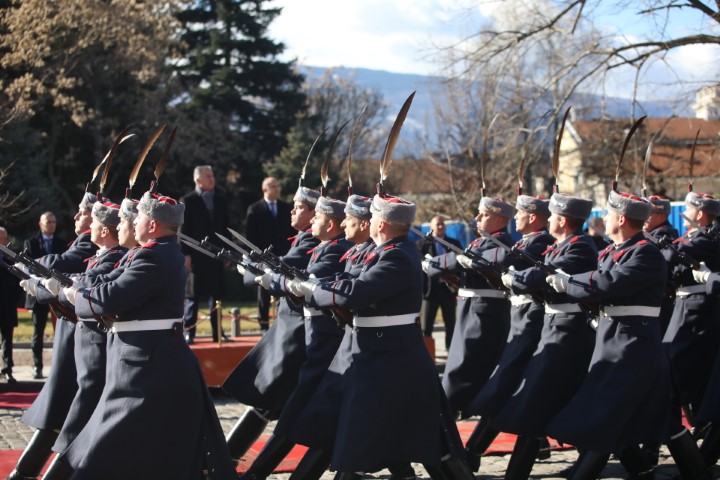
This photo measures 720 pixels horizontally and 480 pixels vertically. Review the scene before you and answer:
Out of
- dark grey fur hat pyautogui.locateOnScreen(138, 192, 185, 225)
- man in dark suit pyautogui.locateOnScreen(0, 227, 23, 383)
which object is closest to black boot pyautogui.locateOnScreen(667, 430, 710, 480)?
dark grey fur hat pyautogui.locateOnScreen(138, 192, 185, 225)

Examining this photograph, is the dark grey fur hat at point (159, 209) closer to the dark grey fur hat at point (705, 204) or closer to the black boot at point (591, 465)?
the black boot at point (591, 465)

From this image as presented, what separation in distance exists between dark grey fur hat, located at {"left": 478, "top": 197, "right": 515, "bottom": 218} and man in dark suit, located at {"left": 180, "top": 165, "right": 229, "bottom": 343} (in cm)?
413

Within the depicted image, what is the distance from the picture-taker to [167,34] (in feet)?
107

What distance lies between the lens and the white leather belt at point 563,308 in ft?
23.0

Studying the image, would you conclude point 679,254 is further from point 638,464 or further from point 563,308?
point 638,464

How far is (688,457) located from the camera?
6.69 m

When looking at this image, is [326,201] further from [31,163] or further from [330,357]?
[31,163]

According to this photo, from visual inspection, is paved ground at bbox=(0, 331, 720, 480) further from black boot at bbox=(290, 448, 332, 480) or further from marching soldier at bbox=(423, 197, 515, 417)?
black boot at bbox=(290, 448, 332, 480)

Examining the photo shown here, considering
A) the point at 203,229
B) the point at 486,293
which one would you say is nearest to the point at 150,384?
the point at 486,293

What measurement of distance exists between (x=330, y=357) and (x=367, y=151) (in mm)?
47071

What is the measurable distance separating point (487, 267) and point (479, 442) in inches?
49.0

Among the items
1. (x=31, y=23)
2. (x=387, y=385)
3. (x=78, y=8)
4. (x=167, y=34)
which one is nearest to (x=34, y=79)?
(x=31, y=23)

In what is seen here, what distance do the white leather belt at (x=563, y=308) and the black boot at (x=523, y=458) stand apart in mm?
867

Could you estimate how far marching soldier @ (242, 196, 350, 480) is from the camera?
261 inches
